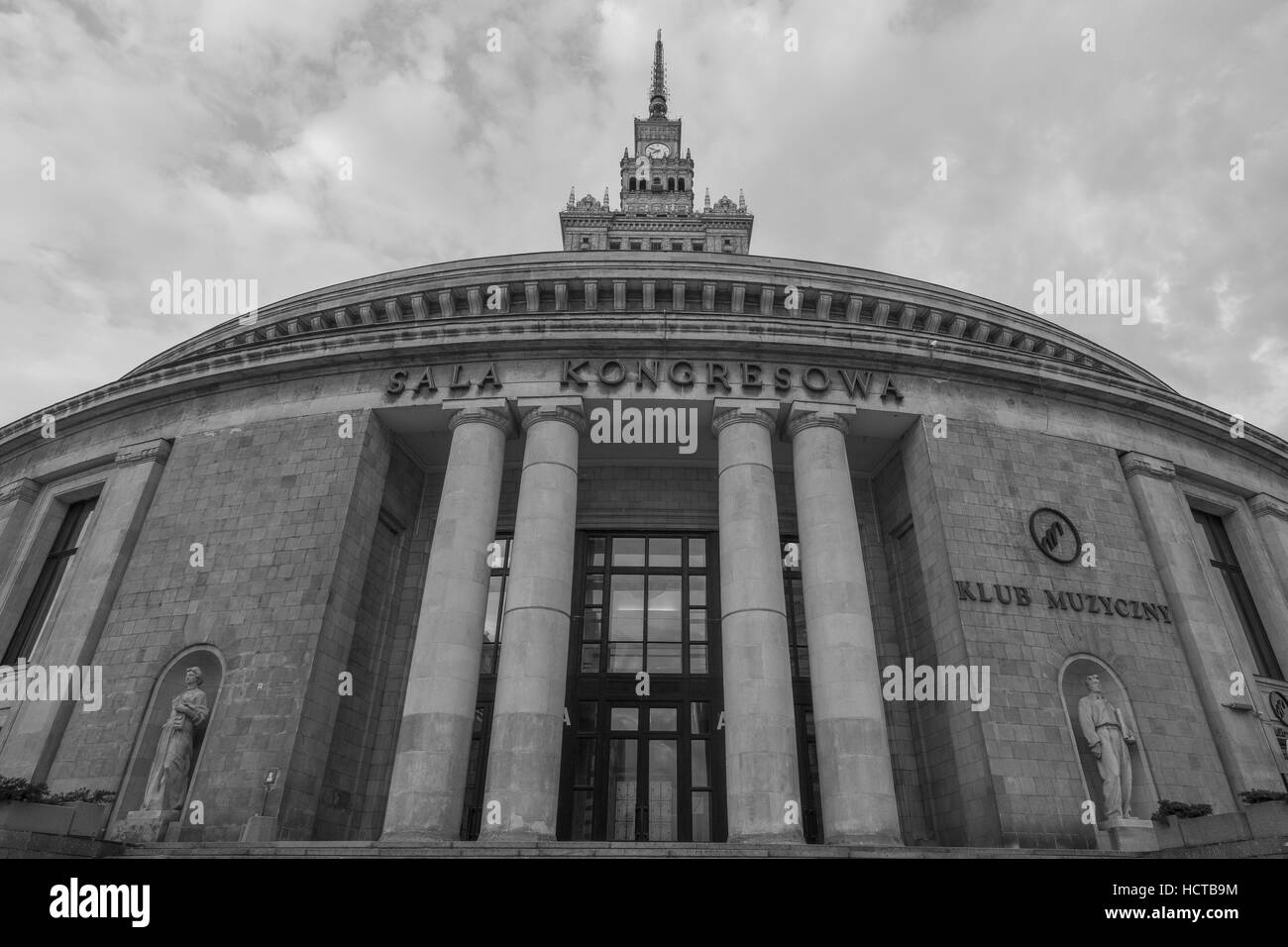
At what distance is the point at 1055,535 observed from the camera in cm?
2114

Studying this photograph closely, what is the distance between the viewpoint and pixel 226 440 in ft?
75.5

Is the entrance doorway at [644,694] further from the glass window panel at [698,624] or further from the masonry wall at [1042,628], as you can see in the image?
the masonry wall at [1042,628]

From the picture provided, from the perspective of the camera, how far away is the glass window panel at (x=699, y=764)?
21.0 metres


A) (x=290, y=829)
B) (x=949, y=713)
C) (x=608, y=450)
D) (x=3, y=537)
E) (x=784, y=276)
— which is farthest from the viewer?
(x=784, y=276)

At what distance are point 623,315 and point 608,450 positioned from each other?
14.1ft

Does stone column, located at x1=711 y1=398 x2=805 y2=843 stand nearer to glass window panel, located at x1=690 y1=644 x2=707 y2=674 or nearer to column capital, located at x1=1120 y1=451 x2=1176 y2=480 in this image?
glass window panel, located at x1=690 y1=644 x2=707 y2=674

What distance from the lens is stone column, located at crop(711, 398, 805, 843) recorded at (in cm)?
1627

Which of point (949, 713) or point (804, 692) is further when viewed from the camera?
point (804, 692)

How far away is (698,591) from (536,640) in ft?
23.4

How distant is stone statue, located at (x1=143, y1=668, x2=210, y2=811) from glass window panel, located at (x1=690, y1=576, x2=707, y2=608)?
13.0 meters

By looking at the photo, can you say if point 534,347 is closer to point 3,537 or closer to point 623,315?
point 623,315

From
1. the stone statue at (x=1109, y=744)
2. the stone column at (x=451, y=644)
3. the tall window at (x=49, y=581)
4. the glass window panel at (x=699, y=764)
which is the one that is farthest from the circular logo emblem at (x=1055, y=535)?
the tall window at (x=49, y=581)
